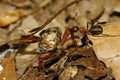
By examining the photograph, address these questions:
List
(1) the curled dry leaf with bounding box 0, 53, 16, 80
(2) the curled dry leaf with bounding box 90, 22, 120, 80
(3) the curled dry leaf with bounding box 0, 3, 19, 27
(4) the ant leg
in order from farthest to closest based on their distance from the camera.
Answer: (3) the curled dry leaf with bounding box 0, 3, 19, 27 → (4) the ant leg → (1) the curled dry leaf with bounding box 0, 53, 16, 80 → (2) the curled dry leaf with bounding box 90, 22, 120, 80

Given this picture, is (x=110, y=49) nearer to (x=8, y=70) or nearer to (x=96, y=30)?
(x=96, y=30)

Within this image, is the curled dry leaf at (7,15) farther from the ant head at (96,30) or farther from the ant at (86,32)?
the ant head at (96,30)

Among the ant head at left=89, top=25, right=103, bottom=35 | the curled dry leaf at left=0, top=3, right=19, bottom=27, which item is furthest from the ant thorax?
the curled dry leaf at left=0, top=3, right=19, bottom=27

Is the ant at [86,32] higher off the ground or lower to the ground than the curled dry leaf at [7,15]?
lower

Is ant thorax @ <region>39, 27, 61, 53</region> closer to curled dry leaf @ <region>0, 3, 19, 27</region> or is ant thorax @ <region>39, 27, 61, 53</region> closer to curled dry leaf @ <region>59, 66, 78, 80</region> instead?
curled dry leaf @ <region>59, 66, 78, 80</region>

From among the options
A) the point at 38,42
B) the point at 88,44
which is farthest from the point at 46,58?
the point at 88,44

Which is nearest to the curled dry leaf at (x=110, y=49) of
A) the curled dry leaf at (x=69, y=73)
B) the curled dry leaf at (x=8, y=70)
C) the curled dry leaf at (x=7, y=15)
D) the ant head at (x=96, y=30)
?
the ant head at (x=96, y=30)

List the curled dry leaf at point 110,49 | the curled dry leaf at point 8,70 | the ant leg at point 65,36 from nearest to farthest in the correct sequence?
1. the curled dry leaf at point 110,49
2. the curled dry leaf at point 8,70
3. the ant leg at point 65,36

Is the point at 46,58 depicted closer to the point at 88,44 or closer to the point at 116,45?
the point at 88,44

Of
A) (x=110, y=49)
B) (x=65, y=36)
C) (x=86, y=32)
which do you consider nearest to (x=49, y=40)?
(x=65, y=36)
